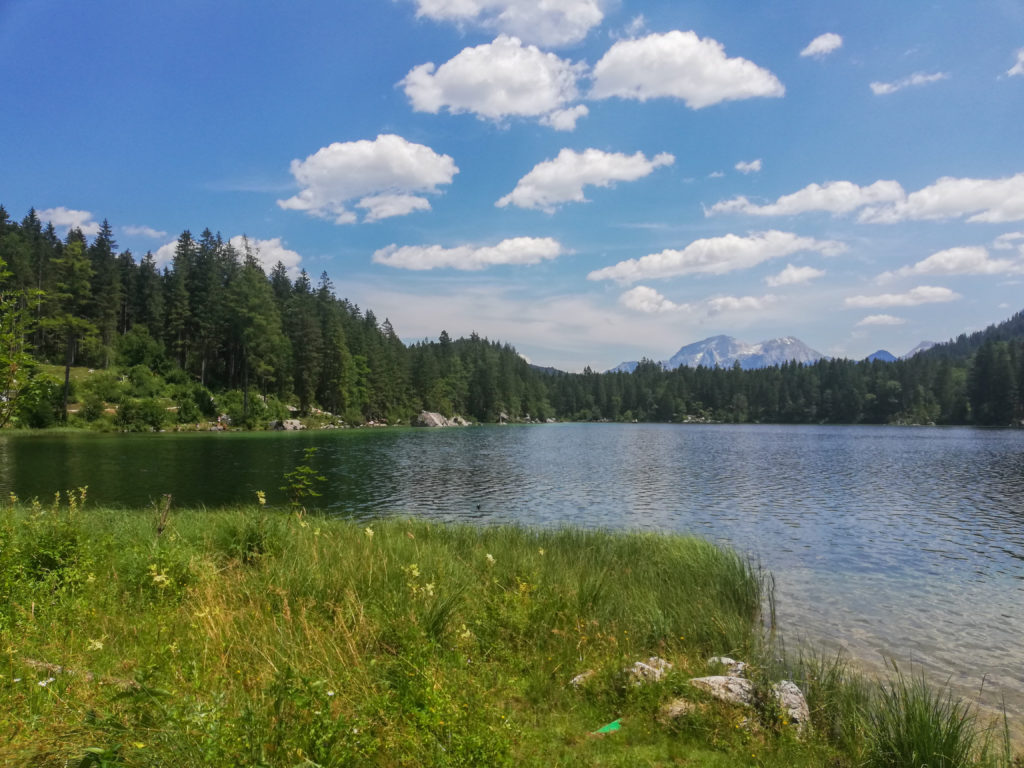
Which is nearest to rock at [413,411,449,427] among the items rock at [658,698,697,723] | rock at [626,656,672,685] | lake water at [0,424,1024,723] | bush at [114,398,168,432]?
bush at [114,398,168,432]

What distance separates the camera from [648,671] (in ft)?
24.8

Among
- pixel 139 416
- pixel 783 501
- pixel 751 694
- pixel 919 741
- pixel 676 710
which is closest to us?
pixel 919 741

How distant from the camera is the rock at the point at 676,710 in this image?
664 cm

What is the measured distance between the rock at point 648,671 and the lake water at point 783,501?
5960 millimetres

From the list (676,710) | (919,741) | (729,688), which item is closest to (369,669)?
(676,710)

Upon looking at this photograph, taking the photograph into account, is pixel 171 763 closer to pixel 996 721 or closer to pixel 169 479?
pixel 996 721

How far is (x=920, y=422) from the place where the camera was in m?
158

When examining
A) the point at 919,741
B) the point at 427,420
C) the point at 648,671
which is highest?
the point at 648,671

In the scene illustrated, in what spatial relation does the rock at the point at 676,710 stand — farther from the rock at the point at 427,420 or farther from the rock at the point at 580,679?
the rock at the point at 427,420

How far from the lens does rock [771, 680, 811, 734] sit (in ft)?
22.3

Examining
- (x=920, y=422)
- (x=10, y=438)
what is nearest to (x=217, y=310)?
(x=10, y=438)

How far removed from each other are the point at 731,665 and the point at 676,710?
6.39 ft

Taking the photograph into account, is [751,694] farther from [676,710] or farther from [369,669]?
[369,669]

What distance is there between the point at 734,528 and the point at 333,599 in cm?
2020
